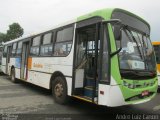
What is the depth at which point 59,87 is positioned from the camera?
785cm

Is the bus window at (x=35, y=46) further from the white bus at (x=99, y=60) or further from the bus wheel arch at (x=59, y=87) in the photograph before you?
the bus wheel arch at (x=59, y=87)

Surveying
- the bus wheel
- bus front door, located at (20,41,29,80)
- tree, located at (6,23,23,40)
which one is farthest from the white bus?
tree, located at (6,23,23,40)

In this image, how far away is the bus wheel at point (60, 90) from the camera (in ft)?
24.7

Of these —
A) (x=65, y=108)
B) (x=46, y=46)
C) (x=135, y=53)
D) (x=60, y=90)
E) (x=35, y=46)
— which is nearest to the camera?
(x=135, y=53)

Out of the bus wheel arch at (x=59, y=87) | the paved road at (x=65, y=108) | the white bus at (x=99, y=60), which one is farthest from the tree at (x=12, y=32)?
the bus wheel arch at (x=59, y=87)

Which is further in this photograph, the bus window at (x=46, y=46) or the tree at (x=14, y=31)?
the tree at (x=14, y=31)

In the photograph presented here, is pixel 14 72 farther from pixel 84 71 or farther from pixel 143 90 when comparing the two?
pixel 143 90

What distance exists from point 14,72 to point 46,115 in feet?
25.6

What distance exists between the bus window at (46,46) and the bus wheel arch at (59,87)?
1.11m

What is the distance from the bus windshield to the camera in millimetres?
5859

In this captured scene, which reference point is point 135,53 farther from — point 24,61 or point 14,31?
point 14,31

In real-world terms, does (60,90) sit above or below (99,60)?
below

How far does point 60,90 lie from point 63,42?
1.64 m

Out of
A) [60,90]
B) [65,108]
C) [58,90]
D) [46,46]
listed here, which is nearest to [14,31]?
[46,46]
